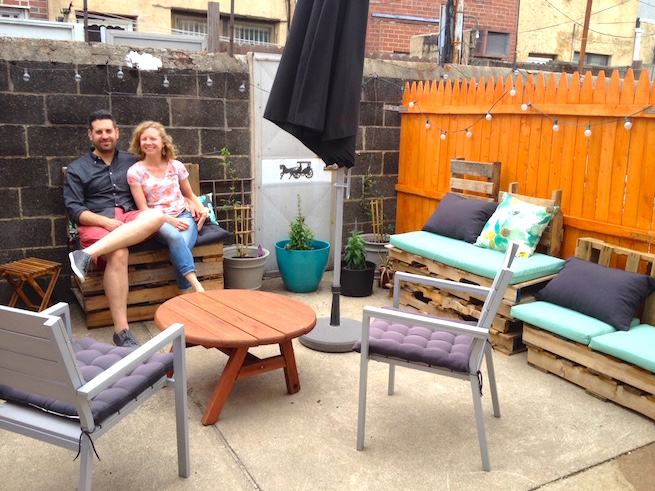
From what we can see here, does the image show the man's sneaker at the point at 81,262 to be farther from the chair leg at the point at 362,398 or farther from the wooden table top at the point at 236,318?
the chair leg at the point at 362,398

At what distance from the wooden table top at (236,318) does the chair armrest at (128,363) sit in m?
0.40

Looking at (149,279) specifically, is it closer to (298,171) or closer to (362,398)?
(298,171)

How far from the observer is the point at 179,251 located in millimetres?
3994

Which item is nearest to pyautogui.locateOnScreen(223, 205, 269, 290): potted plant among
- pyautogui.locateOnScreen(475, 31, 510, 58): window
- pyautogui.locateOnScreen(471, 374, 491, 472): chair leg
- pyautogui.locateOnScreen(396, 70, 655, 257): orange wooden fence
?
pyautogui.locateOnScreen(396, 70, 655, 257): orange wooden fence

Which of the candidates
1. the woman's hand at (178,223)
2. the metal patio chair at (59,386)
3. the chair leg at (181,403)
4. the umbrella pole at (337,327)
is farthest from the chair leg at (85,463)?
the woman's hand at (178,223)

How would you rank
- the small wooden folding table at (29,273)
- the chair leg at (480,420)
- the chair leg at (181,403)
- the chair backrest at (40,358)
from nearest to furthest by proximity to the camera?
the chair backrest at (40,358) < the chair leg at (181,403) < the chair leg at (480,420) < the small wooden folding table at (29,273)

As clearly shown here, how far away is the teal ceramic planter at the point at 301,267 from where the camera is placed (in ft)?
15.8

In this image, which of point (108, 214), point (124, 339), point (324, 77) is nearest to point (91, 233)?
point (108, 214)

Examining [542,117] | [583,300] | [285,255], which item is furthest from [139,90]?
[583,300]

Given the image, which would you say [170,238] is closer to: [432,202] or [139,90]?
[139,90]

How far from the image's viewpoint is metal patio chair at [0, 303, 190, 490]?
5.80 feet

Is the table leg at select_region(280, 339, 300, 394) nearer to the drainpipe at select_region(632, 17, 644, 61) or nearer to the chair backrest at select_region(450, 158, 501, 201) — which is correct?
the chair backrest at select_region(450, 158, 501, 201)

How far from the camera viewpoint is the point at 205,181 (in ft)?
16.1

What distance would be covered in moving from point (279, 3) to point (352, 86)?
27.0 feet
